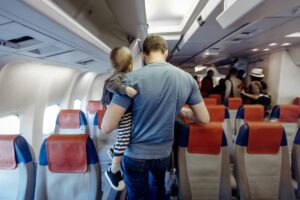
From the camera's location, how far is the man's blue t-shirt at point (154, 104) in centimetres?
142

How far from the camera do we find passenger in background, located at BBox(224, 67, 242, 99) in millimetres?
6309

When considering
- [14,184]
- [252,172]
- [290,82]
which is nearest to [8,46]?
[14,184]

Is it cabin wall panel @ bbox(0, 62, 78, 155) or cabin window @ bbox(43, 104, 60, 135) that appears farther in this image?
cabin window @ bbox(43, 104, 60, 135)

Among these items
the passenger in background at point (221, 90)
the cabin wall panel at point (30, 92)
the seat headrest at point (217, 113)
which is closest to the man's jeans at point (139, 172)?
the cabin wall panel at point (30, 92)

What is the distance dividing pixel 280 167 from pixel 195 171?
29.8 inches

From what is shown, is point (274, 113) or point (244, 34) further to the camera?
point (244, 34)

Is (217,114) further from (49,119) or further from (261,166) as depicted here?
(49,119)

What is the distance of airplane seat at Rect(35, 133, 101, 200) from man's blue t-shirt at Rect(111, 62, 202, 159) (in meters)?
0.31

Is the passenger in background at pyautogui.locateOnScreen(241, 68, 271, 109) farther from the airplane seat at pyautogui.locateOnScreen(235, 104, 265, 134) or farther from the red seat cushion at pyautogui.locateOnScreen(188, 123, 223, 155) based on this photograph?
the red seat cushion at pyautogui.locateOnScreen(188, 123, 223, 155)

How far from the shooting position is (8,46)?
145cm

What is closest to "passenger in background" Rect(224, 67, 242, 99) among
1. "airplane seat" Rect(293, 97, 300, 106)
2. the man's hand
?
"airplane seat" Rect(293, 97, 300, 106)

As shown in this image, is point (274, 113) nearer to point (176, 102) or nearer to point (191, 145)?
point (191, 145)

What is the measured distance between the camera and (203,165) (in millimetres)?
1891

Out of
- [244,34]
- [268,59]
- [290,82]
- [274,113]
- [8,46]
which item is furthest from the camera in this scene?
[268,59]
